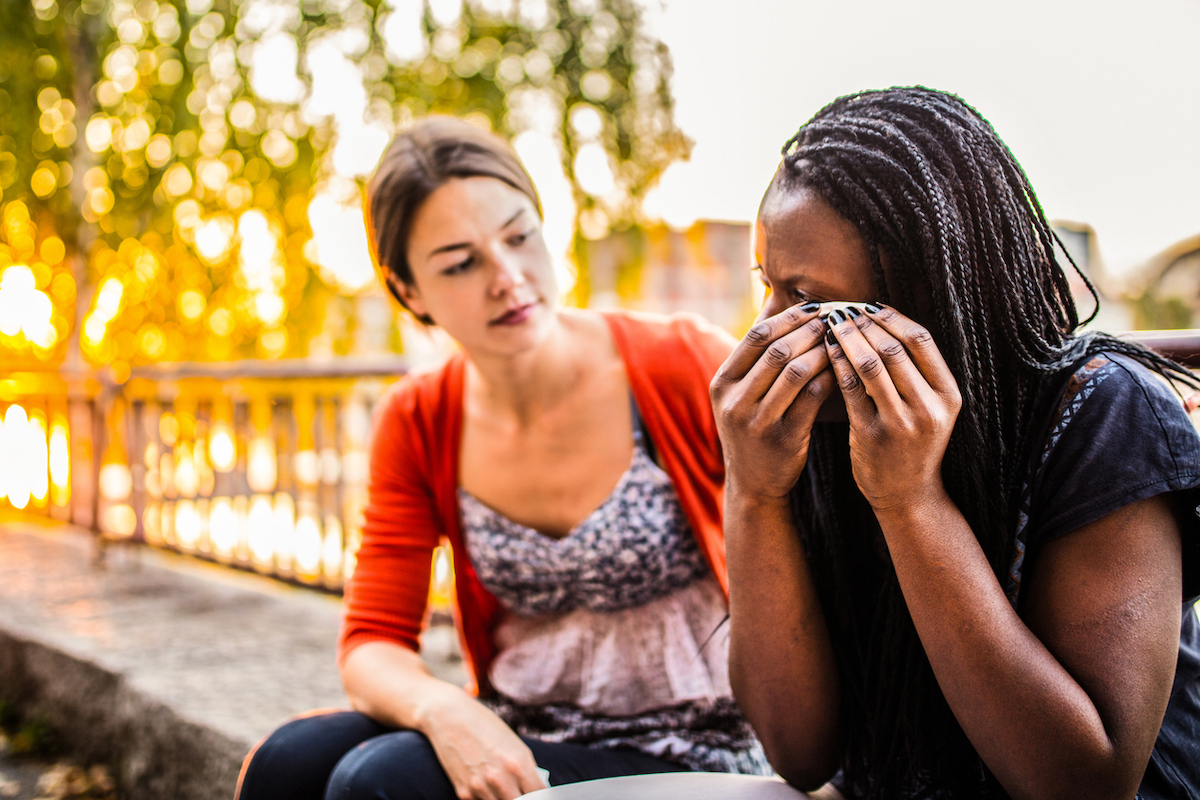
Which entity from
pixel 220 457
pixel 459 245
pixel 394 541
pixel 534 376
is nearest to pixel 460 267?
pixel 459 245

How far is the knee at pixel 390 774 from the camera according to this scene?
4.05 feet

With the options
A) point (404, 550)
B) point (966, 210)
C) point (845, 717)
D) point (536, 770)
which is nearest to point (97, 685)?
point (404, 550)

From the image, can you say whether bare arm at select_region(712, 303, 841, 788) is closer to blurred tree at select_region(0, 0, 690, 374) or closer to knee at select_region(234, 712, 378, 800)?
knee at select_region(234, 712, 378, 800)

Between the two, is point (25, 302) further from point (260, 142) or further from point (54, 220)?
point (260, 142)

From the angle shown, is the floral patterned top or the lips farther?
the lips

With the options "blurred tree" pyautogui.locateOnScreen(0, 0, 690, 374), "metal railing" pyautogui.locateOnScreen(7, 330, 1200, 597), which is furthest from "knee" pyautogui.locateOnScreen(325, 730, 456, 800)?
"blurred tree" pyautogui.locateOnScreen(0, 0, 690, 374)

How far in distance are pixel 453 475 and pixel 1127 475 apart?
1.22 m

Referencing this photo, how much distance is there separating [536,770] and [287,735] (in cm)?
45

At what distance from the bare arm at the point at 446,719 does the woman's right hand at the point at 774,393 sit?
0.64 m

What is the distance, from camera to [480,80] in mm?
4688

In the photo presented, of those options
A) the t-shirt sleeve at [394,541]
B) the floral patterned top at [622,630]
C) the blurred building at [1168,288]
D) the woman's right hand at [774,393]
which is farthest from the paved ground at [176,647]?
the blurred building at [1168,288]

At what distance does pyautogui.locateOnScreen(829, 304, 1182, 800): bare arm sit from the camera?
0.87 m

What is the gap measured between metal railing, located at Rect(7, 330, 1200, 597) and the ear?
45.8 inches

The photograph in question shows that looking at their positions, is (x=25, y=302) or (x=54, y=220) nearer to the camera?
(x=54, y=220)
